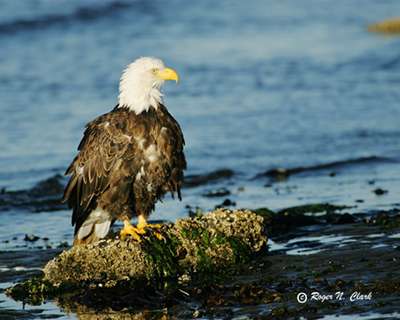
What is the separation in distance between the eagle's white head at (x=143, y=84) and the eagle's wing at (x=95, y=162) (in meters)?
0.17

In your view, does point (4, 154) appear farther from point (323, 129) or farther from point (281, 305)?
point (281, 305)

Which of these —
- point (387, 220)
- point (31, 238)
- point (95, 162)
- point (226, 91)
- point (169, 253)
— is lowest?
point (226, 91)

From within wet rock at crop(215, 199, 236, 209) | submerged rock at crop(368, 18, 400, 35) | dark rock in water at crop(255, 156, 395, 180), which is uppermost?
submerged rock at crop(368, 18, 400, 35)

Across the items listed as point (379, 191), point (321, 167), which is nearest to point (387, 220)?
point (379, 191)

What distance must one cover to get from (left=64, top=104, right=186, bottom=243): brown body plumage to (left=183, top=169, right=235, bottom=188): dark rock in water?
4079 mm

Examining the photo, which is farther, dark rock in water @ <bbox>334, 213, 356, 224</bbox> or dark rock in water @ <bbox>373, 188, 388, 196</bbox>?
dark rock in water @ <bbox>373, 188, 388, 196</bbox>

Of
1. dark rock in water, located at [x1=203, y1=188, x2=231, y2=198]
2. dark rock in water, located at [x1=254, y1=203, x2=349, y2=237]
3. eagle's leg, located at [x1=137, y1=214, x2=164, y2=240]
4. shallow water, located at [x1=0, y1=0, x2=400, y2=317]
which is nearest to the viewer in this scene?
eagle's leg, located at [x1=137, y1=214, x2=164, y2=240]

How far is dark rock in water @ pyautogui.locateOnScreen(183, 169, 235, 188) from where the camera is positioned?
1253cm

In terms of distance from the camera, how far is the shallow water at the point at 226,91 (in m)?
11.8

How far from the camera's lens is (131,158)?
8117 mm

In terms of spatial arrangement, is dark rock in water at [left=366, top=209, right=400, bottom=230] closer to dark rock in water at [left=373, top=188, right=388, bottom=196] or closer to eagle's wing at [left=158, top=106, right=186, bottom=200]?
dark rock in water at [left=373, top=188, right=388, bottom=196]

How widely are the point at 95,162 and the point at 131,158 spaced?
0.34 metres

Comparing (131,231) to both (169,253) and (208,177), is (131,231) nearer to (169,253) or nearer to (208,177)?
(169,253)

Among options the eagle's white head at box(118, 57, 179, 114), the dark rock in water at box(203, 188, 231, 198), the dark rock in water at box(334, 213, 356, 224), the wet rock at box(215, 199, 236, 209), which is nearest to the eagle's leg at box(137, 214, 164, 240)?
the eagle's white head at box(118, 57, 179, 114)
